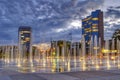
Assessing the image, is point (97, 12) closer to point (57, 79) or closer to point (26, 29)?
point (26, 29)

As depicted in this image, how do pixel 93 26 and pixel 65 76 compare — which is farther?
pixel 93 26

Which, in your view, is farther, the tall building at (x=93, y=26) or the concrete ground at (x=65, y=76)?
the tall building at (x=93, y=26)

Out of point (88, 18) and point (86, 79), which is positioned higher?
point (88, 18)

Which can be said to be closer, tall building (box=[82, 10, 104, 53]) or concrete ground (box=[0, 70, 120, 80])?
concrete ground (box=[0, 70, 120, 80])

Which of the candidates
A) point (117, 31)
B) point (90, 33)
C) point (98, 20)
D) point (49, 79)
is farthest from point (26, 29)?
point (49, 79)

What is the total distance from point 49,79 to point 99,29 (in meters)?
115

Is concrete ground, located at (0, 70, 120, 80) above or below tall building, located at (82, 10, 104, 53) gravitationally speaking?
below

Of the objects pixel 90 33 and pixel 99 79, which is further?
pixel 90 33

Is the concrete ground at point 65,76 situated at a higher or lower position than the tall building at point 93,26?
lower

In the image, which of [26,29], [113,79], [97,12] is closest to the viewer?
[113,79]

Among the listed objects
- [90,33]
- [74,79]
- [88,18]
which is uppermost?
[88,18]

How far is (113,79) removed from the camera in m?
12.5

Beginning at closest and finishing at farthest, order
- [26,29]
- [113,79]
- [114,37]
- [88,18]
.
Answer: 1. [113,79]
2. [26,29]
3. [114,37]
4. [88,18]

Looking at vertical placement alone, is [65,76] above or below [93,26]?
below
